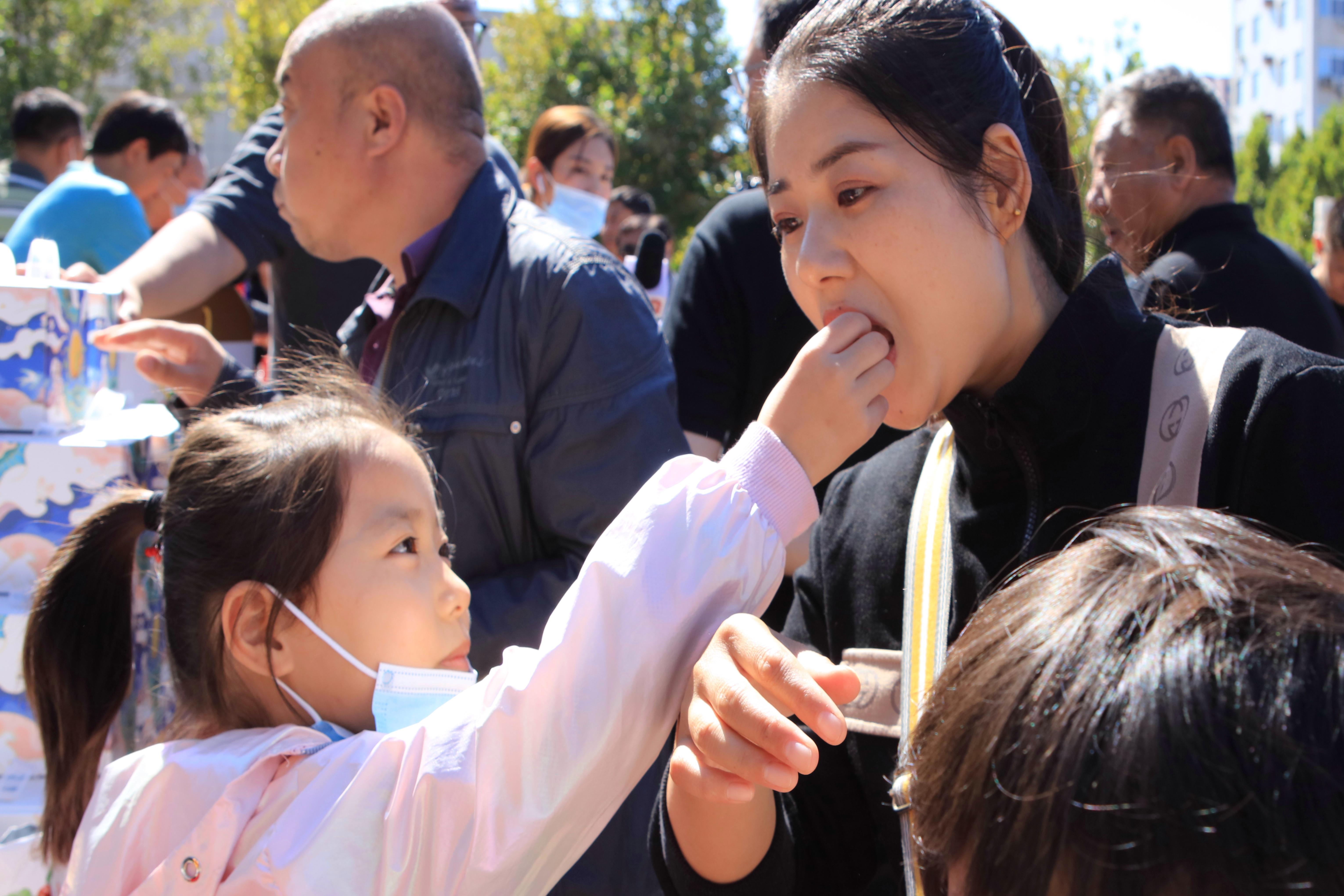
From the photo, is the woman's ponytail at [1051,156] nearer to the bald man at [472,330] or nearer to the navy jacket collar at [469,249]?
the bald man at [472,330]

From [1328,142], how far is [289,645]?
152 feet

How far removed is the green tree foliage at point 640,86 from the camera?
1920 cm

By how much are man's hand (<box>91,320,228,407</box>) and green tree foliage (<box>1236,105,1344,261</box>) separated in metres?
36.0

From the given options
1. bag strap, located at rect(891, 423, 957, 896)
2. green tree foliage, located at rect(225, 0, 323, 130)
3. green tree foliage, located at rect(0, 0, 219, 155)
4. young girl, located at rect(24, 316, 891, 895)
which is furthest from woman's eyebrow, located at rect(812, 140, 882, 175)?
green tree foliage, located at rect(0, 0, 219, 155)

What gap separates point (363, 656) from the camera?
1.75 m

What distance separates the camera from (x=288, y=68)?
2578 millimetres

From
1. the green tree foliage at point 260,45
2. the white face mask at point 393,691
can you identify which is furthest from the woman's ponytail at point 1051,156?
the green tree foliage at point 260,45

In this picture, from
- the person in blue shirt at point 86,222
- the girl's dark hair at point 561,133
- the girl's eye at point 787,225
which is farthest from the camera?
the girl's dark hair at point 561,133

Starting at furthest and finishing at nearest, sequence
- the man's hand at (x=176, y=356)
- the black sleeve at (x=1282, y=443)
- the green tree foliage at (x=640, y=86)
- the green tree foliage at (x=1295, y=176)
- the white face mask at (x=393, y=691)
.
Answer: the green tree foliage at (x=1295, y=176) < the green tree foliage at (x=640, y=86) < the man's hand at (x=176, y=356) < the white face mask at (x=393, y=691) < the black sleeve at (x=1282, y=443)

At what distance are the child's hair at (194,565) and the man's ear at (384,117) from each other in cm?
73

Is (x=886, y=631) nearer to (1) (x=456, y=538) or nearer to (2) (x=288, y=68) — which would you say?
(1) (x=456, y=538)

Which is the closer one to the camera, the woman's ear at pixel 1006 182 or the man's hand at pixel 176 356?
the woman's ear at pixel 1006 182

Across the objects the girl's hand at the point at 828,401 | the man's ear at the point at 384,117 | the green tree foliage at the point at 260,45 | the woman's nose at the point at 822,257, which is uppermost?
the green tree foliage at the point at 260,45

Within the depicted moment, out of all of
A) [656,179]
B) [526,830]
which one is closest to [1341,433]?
[526,830]
